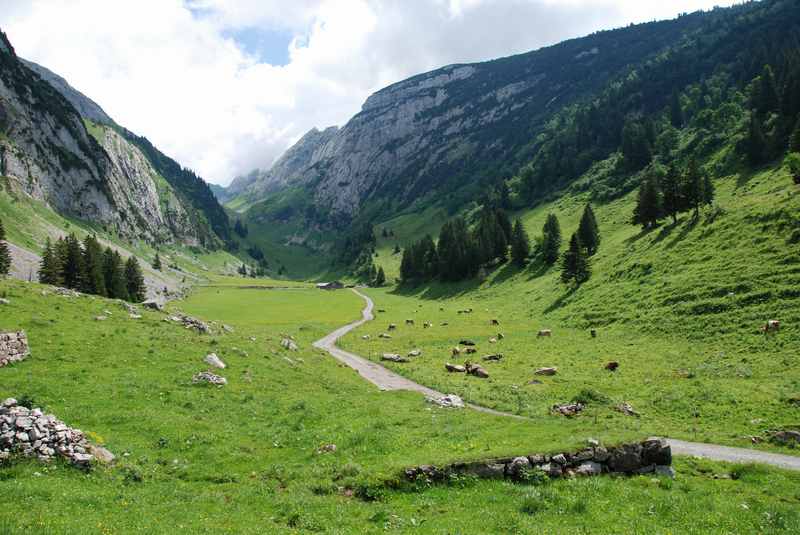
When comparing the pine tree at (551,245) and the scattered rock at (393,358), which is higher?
the pine tree at (551,245)

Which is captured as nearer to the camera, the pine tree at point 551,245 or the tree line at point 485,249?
the pine tree at point 551,245

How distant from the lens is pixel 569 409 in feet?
97.3

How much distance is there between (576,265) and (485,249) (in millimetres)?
46754

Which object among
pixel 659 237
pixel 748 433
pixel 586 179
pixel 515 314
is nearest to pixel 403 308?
pixel 515 314

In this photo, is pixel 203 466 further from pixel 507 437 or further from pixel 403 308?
pixel 403 308

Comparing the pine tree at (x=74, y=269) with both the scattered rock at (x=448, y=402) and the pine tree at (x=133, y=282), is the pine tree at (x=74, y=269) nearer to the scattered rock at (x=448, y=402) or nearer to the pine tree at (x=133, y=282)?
the pine tree at (x=133, y=282)

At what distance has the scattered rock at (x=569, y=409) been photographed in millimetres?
29109

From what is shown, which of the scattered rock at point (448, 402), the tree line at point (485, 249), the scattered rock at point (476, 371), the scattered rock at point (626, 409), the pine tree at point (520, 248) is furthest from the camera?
the pine tree at point (520, 248)

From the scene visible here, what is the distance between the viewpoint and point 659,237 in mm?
73938

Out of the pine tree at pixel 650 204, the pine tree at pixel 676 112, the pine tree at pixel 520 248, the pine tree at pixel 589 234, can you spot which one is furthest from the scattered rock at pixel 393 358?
the pine tree at pixel 676 112

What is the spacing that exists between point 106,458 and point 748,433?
3194cm

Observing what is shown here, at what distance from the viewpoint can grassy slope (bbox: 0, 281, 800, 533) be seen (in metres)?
13.6

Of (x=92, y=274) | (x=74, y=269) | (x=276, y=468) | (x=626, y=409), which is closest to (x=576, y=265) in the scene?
(x=626, y=409)

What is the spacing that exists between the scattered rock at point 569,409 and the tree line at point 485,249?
52021 mm
